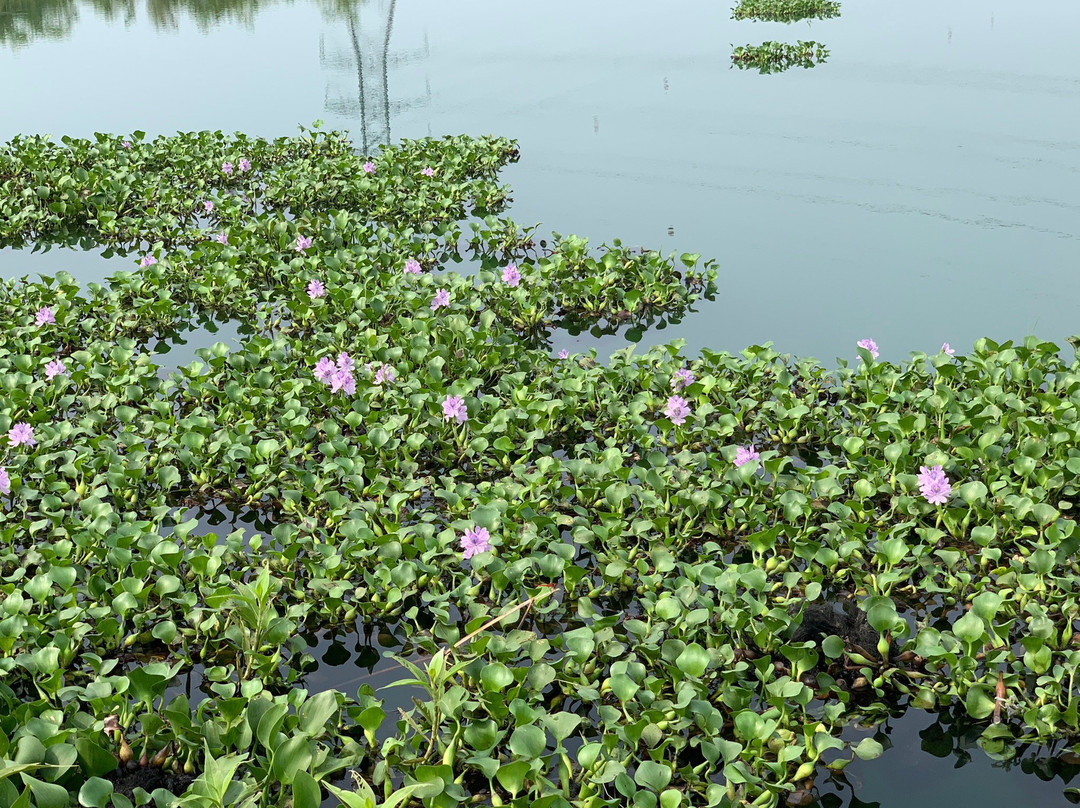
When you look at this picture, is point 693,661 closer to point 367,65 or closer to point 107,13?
point 367,65

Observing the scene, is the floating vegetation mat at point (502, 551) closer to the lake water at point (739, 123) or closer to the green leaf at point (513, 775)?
the green leaf at point (513, 775)

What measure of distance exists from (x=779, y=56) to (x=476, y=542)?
929cm

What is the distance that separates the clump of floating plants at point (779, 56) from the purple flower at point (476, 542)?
347 inches

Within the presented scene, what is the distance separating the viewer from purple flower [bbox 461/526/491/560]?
3.01m

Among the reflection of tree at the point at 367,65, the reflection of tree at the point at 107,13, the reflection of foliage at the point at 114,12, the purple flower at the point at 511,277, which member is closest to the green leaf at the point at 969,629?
the purple flower at the point at 511,277

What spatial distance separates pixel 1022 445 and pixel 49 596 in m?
Result: 3.06

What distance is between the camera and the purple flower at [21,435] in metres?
3.62

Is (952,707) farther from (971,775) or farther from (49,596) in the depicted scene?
(49,596)

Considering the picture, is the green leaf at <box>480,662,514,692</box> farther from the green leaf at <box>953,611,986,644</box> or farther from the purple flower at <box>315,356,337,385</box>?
the purple flower at <box>315,356,337,385</box>

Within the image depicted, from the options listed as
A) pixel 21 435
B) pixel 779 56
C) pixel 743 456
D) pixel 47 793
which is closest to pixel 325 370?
pixel 21 435

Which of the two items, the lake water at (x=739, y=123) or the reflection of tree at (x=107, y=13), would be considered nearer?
the lake water at (x=739, y=123)

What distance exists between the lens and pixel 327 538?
3.15 m

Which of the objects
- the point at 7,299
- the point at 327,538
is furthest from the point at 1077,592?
the point at 7,299

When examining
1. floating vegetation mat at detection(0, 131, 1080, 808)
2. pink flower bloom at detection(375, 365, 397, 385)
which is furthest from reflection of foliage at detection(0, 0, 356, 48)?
pink flower bloom at detection(375, 365, 397, 385)
